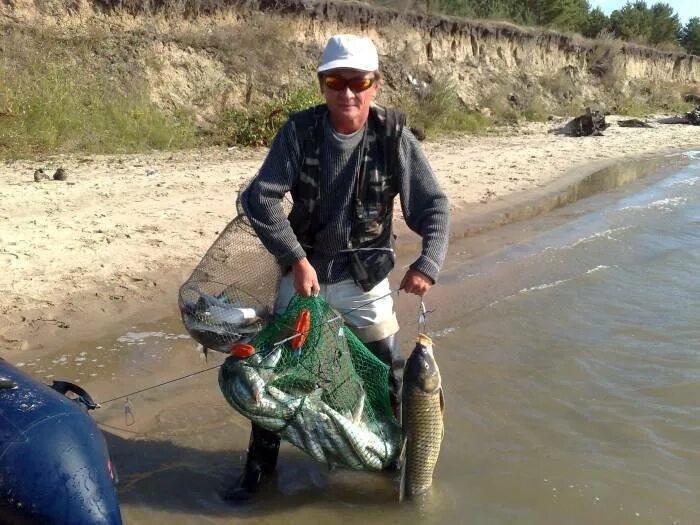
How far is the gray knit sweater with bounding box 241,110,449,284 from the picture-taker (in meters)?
3.30

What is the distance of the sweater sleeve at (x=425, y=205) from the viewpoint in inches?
136

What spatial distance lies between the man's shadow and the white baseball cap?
2.25 meters

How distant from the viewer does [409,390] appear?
138 inches

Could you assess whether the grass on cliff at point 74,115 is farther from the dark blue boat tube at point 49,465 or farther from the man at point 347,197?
the dark blue boat tube at point 49,465

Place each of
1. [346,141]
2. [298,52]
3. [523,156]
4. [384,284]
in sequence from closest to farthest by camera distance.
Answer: [346,141], [384,284], [523,156], [298,52]

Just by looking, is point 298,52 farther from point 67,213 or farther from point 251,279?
point 251,279

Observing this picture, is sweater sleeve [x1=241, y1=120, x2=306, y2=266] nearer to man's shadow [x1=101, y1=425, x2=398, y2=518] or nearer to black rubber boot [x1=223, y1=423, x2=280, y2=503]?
black rubber boot [x1=223, y1=423, x2=280, y2=503]

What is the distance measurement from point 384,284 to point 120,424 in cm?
201

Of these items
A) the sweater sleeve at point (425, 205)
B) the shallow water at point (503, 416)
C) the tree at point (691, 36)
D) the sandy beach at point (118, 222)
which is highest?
the tree at point (691, 36)

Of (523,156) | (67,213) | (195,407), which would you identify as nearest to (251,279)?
(195,407)

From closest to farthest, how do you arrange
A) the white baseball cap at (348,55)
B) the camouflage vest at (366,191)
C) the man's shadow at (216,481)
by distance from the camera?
the white baseball cap at (348,55)
the camouflage vest at (366,191)
the man's shadow at (216,481)

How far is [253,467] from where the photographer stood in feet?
12.5

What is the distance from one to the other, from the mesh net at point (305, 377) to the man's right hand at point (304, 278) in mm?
89

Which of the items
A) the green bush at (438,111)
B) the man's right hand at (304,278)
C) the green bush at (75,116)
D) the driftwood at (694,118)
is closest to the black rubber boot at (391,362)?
the man's right hand at (304,278)
